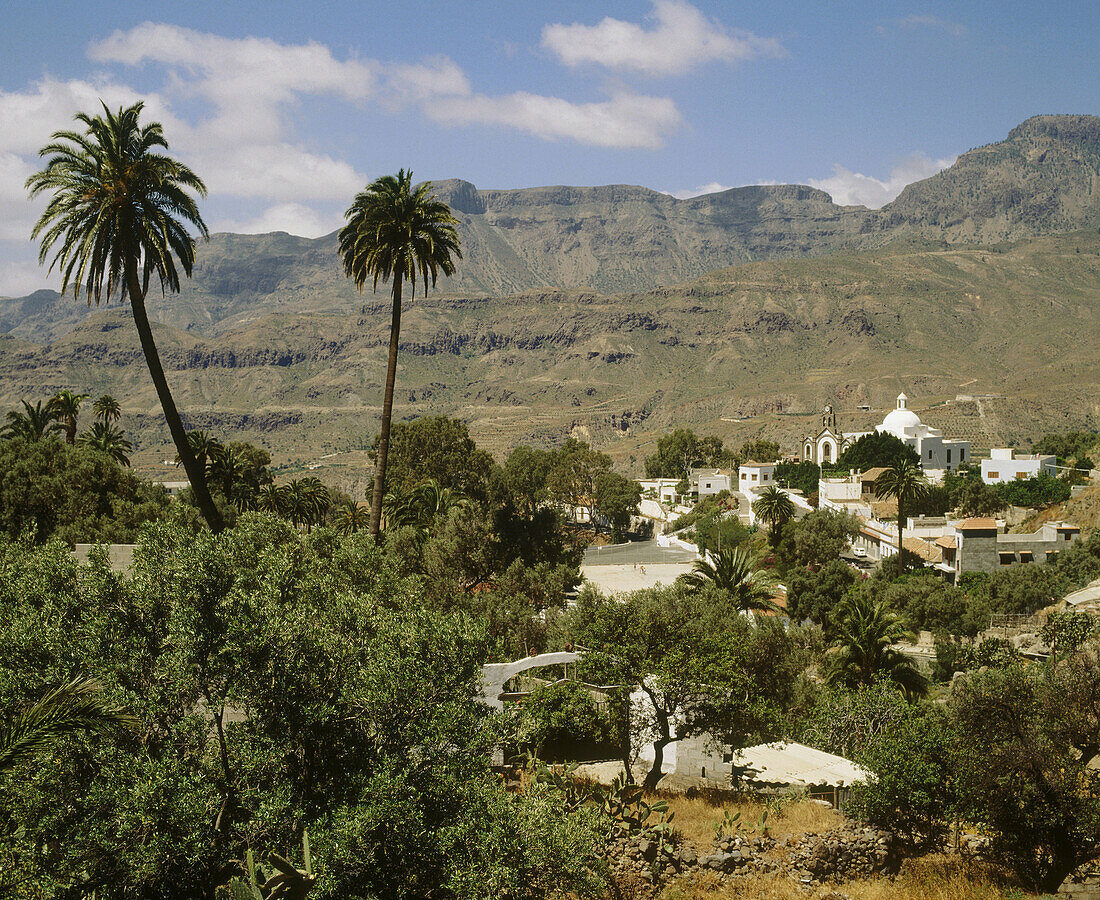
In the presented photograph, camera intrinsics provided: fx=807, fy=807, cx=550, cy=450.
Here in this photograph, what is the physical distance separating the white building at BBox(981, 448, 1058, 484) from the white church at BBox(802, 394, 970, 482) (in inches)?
232

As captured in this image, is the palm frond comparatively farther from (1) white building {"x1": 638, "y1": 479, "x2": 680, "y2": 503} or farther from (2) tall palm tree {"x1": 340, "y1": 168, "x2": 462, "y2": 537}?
(1) white building {"x1": 638, "y1": 479, "x2": 680, "y2": 503}

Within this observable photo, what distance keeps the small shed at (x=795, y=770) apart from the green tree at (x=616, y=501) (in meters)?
63.5

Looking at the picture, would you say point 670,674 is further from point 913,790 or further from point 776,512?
point 776,512

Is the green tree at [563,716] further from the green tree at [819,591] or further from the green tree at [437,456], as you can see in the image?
the green tree at [437,456]

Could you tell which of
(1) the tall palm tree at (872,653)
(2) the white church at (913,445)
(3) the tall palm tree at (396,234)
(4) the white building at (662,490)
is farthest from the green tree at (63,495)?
(2) the white church at (913,445)

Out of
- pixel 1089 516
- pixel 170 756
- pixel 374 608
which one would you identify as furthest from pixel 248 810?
pixel 1089 516

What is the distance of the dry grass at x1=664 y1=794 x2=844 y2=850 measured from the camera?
17828mm

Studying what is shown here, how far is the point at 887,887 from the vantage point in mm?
16281

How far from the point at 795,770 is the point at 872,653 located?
12891 mm

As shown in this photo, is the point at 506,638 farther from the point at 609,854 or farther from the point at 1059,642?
the point at 1059,642

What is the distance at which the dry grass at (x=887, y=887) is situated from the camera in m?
15.4

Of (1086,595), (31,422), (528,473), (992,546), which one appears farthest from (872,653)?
(528,473)

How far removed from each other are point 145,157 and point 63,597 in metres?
12.8

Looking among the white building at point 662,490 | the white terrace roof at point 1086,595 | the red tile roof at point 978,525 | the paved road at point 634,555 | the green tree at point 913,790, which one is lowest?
the paved road at point 634,555
